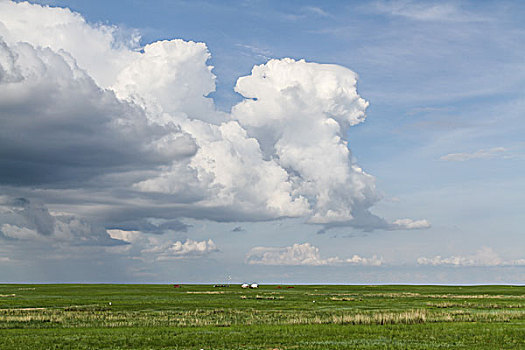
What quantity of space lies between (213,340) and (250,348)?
573 centimetres

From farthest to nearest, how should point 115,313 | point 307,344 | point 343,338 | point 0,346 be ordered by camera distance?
point 115,313 → point 343,338 → point 307,344 → point 0,346

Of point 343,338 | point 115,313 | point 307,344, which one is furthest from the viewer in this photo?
point 115,313

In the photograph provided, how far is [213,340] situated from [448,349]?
66.0 feet

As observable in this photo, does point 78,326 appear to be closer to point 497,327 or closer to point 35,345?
point 35,345

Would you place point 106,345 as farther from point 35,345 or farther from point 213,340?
point 213,340

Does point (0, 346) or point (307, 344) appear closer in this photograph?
point (0, 346)

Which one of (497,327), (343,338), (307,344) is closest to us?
(307,344)

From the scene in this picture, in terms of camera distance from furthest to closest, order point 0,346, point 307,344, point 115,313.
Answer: point 115,313 → point 307,344 → point 0,346

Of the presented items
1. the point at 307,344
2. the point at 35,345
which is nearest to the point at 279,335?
the point at 307,344

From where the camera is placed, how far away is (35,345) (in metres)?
46.6

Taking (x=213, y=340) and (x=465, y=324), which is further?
(x=465, y=324)

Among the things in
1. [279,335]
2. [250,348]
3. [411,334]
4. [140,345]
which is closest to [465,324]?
[411,334]

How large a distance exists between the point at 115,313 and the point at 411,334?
132ft

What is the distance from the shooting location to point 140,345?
47562mm
